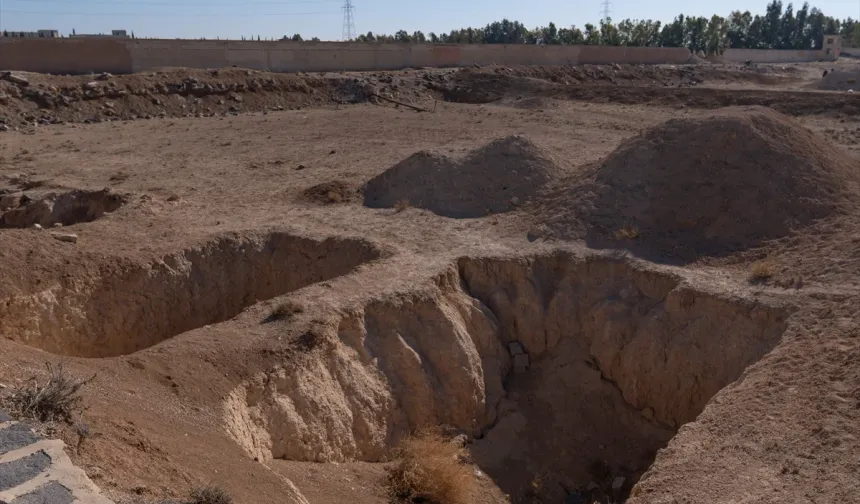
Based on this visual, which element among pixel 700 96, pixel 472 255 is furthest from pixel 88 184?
pixel 700 96

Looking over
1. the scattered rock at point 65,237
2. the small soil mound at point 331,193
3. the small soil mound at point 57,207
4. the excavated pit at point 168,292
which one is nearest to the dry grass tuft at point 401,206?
the small soil mound at point 331,193

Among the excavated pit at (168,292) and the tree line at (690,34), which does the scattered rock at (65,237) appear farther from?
the tree line at (690,34)

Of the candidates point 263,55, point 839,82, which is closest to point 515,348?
point 263,55

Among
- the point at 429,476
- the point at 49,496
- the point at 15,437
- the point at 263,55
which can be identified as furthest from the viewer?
the point at 263,55

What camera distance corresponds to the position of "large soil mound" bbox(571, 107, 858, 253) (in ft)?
40.1

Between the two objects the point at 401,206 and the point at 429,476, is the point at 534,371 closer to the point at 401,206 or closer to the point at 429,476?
the point at 429,476

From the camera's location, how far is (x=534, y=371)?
11531 mm

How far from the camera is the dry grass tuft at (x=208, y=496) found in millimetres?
5430

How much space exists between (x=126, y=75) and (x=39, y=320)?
2220cm

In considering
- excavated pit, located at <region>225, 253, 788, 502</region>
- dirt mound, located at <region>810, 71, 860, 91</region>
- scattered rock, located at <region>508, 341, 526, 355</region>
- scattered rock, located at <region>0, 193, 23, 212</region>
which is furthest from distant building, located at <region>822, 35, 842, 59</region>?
scattered rock, located at <region>0, 193, 23, 212</region>

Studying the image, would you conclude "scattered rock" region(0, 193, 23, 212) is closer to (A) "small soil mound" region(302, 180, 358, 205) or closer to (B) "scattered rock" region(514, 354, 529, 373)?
(A) "small soil mound" region(302, 180, 358, 205)

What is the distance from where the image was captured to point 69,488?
4805 millimetres

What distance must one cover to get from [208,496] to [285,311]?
4.38 m

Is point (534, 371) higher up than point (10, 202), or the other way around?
point (10, 202)
